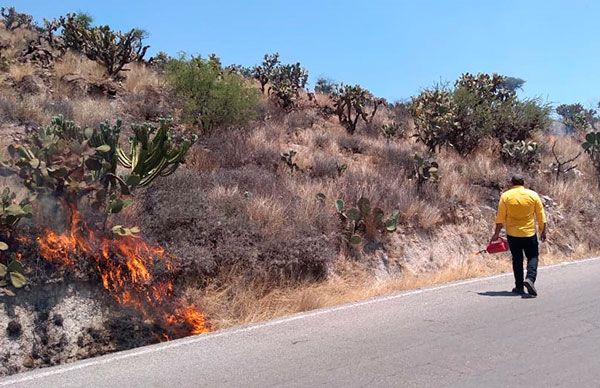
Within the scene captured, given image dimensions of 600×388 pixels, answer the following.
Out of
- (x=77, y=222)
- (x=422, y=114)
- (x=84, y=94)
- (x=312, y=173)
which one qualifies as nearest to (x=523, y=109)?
(x=422, y=114)

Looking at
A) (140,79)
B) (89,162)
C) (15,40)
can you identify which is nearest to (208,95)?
(140,79)

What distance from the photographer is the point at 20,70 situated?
16.4 metres

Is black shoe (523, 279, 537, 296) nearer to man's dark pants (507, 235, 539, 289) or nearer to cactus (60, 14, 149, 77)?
man's dark pants (507, 235, 539, 289)

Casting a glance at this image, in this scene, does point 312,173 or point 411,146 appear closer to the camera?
point 312,173

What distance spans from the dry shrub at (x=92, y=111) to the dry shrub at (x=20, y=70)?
6.20 ft

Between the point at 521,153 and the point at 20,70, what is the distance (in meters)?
14.8

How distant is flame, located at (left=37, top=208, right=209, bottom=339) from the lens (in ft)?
24.2

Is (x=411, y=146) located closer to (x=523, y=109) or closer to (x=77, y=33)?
(x=523, y=109)

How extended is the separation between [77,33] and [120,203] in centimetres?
1445

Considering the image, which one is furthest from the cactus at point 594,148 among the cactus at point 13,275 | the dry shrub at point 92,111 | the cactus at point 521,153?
the cactus at point 13,275

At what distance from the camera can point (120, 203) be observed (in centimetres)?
802

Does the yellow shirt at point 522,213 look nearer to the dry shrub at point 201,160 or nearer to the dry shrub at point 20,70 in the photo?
the dry shrub at point 201,160

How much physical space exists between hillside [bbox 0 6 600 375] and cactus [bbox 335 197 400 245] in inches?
1.6

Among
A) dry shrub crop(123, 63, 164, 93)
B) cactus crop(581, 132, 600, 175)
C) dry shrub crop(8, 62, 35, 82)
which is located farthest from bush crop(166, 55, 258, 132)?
cactus crop(581, 132, 600, 175)
